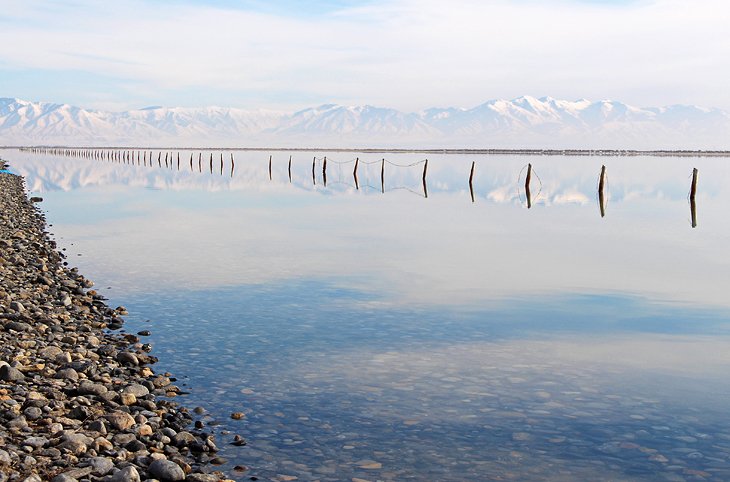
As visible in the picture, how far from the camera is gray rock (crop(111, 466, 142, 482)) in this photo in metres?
6.98

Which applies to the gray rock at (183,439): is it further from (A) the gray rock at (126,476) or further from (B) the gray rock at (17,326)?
(B) the gray rock at (17,326)

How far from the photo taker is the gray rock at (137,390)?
977 cm

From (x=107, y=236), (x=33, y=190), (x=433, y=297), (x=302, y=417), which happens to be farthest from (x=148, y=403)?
(x=33, y=190)

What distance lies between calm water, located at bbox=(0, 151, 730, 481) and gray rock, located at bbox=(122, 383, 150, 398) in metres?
0.56

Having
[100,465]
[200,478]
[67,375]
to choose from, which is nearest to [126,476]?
[100,465]

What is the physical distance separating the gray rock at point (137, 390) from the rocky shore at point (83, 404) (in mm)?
18

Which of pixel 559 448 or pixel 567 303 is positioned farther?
pixel 567 303

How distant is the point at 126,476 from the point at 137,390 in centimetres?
298

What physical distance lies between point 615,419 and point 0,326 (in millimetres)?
9102

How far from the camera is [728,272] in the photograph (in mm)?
22594

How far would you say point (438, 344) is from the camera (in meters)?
13.4

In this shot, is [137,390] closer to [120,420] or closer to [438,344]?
[120,420]

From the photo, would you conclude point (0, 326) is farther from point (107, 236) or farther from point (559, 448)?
point (107, 236)

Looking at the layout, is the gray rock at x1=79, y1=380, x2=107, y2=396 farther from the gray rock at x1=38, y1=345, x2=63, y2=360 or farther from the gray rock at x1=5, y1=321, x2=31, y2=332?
the gray rock at x1=5, y1=321, x2=31, y2=332
